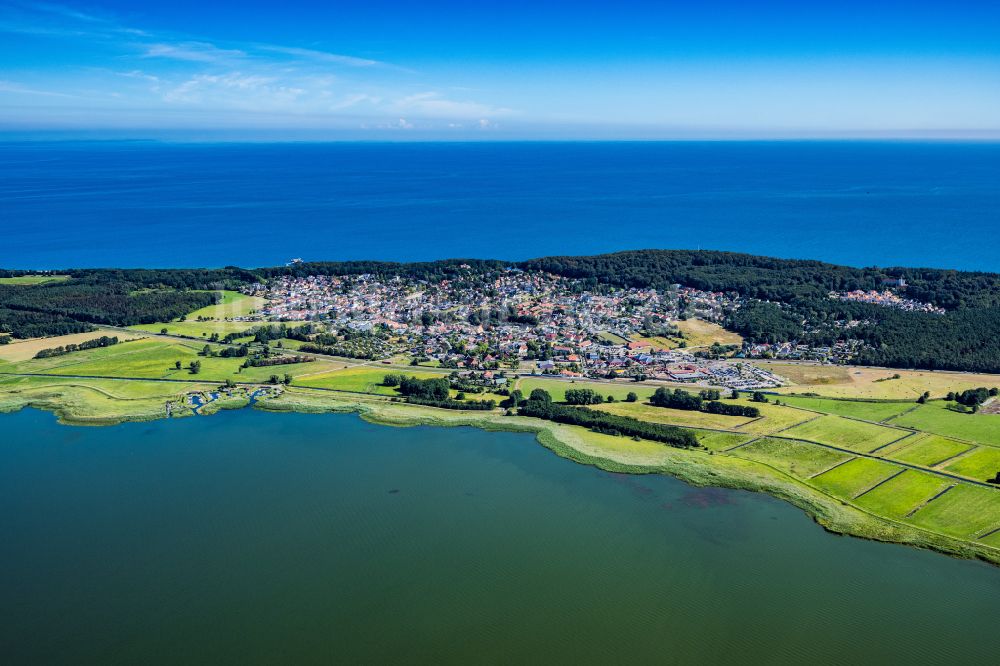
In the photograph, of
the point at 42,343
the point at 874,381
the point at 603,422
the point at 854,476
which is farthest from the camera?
the point at 42,343

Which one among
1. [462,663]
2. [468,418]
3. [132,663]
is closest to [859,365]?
[468,418]

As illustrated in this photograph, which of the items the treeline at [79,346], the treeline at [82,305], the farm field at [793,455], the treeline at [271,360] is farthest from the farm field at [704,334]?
the treeline at [79,346]

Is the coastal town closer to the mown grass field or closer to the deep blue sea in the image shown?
the deep blue sea

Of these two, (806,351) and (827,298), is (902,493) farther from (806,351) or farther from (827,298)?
(827,298)

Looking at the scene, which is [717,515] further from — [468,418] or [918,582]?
[468,418]

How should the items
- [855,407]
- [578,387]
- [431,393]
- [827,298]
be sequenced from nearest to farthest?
[855,407]
[431,393]
[578,387]
[827,298]

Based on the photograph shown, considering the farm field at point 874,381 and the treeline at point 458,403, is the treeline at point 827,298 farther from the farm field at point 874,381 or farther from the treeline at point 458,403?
the treeline at point 458,403

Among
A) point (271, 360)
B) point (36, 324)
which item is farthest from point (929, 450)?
point (36, 324)

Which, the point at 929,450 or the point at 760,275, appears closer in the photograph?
the point at 929,450
